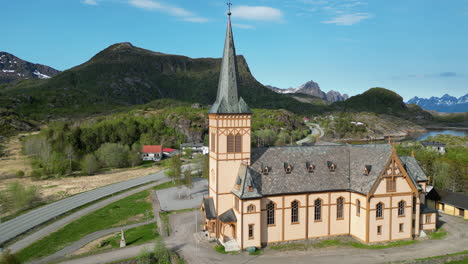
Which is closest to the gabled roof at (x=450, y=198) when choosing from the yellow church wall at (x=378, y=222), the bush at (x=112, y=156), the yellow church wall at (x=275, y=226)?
the yellow church wall at (x=378, y=222)

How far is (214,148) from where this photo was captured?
39188mm

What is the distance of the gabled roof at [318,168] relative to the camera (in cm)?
3759

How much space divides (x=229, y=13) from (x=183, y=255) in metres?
27.4

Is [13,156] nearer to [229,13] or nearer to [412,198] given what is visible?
[229,13]

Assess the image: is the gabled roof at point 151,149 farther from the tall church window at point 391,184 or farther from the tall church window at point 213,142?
the tall church window at point 391,184

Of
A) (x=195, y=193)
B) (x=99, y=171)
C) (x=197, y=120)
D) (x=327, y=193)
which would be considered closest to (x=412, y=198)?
(x=327, y=193)

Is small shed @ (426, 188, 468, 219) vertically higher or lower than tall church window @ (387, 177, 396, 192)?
lower

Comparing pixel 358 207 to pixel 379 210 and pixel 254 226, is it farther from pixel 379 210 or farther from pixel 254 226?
pixel 254 226

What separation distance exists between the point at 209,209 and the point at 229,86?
15.3 m

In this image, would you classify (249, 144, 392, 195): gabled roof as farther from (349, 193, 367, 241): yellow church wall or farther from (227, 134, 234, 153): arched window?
(227, 134, 234, 153): arched window

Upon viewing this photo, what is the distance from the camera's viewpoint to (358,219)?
38.3 m

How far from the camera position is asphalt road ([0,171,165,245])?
47906 mm

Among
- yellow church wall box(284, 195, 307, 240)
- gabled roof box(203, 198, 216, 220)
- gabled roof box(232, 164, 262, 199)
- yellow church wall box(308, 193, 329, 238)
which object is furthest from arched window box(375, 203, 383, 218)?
gabled roof box(203, 198, 216, 220)

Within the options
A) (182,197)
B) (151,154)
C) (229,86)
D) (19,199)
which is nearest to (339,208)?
(229,86)
